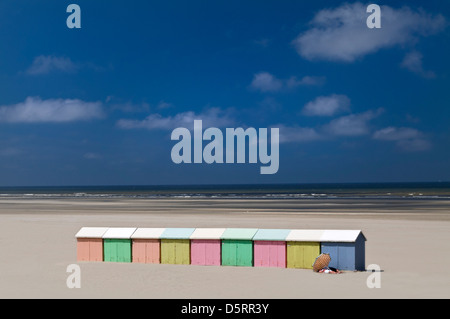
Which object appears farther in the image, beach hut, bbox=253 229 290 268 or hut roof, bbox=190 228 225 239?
hut roof, bbox=190 228 225 239

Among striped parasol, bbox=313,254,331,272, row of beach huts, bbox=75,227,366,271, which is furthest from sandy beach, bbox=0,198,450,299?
row of beach huts, bbox=75,227,366,271

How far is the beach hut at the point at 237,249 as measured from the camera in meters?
27.6

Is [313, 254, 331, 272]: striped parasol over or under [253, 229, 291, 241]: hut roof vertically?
under

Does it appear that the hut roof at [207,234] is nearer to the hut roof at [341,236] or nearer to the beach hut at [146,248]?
the beach hut at [146,248]

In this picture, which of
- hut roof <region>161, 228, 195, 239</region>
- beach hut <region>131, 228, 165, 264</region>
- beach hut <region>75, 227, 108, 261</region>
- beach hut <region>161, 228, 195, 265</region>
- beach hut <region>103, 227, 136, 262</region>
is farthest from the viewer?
beach hut <region>75, 227, 108, 261</region>

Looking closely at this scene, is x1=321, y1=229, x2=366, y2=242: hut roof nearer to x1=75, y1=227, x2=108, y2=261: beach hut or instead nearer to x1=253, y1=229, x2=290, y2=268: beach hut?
x1=253, y1=229, x2=290, y2=268: beach hut

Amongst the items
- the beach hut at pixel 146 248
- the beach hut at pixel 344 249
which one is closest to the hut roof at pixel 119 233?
the beach hut at pixel 146 248

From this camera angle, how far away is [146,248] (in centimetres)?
2916

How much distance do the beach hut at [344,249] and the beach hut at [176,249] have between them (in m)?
7.18

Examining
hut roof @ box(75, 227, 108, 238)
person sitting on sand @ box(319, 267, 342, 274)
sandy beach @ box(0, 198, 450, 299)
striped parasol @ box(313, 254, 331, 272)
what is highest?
hut roof @ box(75, 227, 108, 238)

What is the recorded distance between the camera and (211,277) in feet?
81.8

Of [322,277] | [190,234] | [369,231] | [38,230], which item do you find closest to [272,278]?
[322,277]

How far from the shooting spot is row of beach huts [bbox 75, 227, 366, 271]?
26.5 metres
